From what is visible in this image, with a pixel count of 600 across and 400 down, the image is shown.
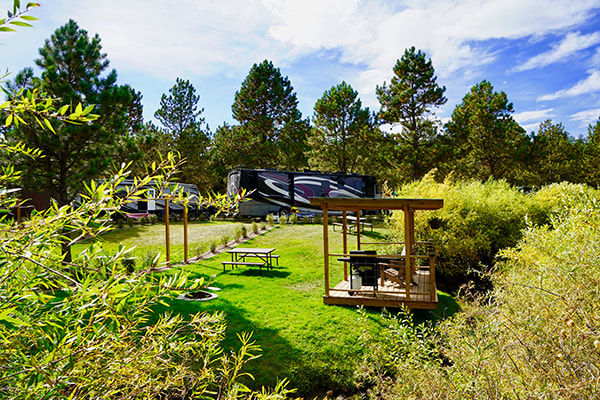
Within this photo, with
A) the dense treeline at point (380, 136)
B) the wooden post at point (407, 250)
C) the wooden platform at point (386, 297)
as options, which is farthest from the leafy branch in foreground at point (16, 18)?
the dense treeline at point (380, 136)

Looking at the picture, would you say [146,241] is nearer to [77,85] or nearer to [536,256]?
[77,85]

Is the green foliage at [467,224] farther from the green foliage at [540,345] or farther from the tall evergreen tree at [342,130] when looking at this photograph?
the tall evergreen tree at [342,130]

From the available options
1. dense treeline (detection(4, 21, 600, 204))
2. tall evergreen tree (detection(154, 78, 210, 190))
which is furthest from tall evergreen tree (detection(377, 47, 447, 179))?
tall evergreen tree (detection(154, 78, 210, 190))

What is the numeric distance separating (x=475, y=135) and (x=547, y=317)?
85.8ft

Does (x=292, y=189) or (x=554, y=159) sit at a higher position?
(x=554, y=159)

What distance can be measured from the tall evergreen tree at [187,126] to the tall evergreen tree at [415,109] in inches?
637

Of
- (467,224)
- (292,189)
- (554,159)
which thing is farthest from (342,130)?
(467,224)

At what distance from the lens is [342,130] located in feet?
91.7

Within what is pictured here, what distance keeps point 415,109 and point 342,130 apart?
228 inches

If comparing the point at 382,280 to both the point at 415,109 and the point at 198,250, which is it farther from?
the point at 415,109

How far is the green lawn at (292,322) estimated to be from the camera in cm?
542

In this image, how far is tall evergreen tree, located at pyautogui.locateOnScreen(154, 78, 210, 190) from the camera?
28.9m

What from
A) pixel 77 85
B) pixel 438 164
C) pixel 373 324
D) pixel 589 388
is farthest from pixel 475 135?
pixel 589 388

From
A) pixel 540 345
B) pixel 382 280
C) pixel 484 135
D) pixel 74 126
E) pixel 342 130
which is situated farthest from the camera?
pixel 342 130
